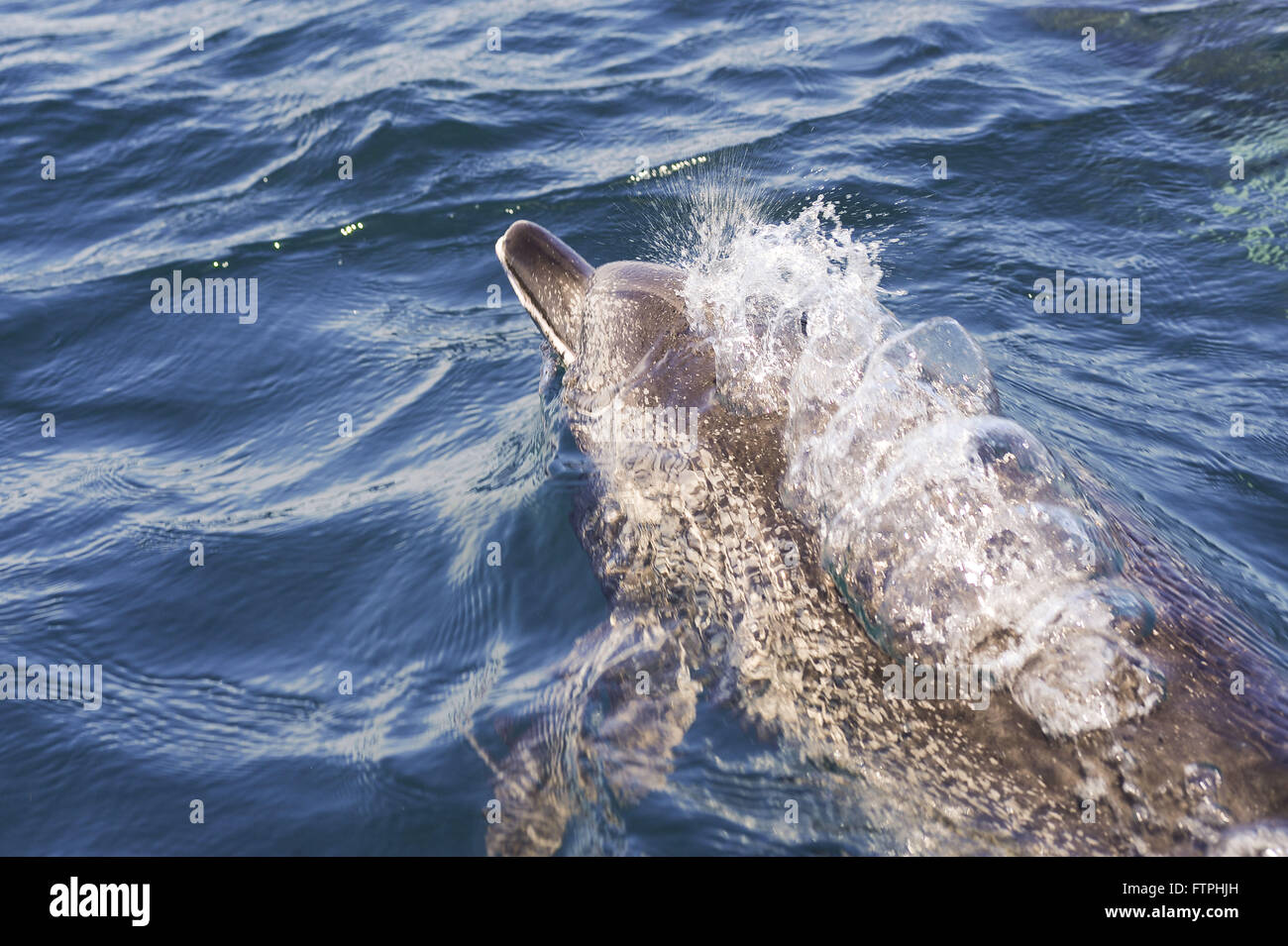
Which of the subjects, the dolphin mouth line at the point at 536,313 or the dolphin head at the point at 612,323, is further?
the dolphin mouth line at the point at 536,313

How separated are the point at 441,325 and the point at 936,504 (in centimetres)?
502

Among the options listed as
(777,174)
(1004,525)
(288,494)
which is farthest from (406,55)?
(1004,525)

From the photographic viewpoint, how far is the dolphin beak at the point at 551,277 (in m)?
6.26

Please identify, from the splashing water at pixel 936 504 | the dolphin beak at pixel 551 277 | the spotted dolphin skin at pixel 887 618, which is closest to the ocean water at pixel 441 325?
the spotted dolphin skin at pixel 887 618

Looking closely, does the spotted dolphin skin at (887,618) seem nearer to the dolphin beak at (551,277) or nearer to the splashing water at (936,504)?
the splashing water at (936,504)

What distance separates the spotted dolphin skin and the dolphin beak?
0.26 m

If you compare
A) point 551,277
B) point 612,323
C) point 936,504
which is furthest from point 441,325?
point 936,504

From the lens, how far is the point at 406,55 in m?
13.4

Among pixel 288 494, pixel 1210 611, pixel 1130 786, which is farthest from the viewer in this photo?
pixel 288 494

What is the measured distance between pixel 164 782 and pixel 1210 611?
419cm

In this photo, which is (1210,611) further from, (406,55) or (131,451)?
(406,55)

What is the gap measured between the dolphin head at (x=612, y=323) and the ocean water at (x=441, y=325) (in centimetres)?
43

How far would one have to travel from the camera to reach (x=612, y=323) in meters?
5.96

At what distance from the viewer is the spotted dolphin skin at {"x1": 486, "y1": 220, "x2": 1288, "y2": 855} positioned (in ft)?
12.6
